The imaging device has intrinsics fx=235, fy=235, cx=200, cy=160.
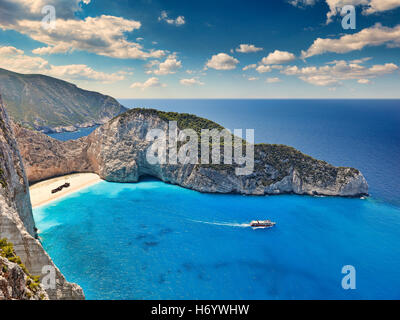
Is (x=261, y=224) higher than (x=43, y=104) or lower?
lower

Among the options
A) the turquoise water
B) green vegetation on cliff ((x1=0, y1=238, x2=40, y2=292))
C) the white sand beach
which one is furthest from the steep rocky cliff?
green vegetation on cliff ((x1=0, y1=238, x2=40, y2=292))

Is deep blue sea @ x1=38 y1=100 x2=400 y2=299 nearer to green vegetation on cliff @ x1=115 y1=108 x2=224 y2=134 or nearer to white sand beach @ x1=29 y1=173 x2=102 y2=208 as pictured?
white sand beach @ x1=29 y1=173 x2=102 y2=208

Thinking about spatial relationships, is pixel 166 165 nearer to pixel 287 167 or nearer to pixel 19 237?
pixel 287 167

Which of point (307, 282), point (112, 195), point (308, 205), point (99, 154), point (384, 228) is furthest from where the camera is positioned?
point (99, 154)

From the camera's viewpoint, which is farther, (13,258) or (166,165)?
(166,165)

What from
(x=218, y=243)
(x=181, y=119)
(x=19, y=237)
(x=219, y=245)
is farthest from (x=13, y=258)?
(x=181, y=119)
